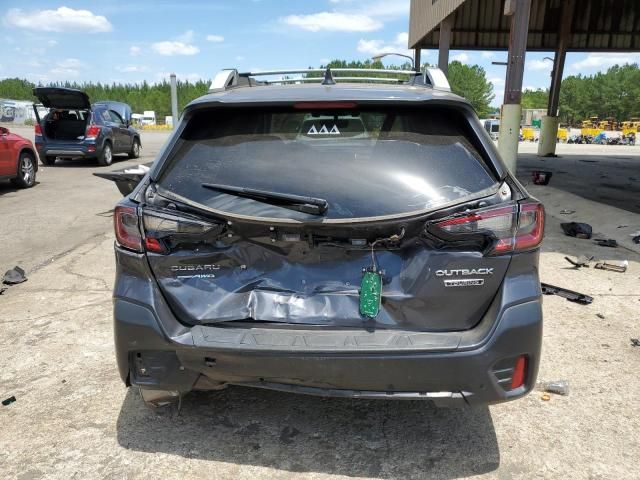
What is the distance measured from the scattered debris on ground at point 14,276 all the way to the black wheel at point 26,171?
21.8ft

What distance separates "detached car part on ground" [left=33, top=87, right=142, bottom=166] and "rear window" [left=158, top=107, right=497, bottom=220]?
1380cm

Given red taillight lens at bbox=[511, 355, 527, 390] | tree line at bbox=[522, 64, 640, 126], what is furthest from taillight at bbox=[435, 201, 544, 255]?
tree line at bbox=[522, 64, 640, 126]

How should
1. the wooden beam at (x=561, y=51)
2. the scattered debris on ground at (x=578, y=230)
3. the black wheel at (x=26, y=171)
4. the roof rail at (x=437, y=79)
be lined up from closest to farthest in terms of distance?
the roof rail at (x=437, y=79) → the scattered debris on ground at (x=578, y=230) → the black wheel at (x=26, y=171) → the wooden beam at (x=561, y=51)

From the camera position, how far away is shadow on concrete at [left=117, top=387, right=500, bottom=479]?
8.39 feet

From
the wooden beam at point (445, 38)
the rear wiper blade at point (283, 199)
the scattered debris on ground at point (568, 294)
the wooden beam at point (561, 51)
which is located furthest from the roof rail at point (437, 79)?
the wooden beam at point (561, 51)

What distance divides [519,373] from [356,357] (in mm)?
771

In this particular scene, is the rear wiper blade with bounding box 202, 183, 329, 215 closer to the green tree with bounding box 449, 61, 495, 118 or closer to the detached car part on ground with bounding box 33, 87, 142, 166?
the detached car part on ground with bounding box 33, 87, 142, 166

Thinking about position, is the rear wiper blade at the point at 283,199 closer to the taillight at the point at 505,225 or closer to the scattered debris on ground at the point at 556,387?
the taillight at the point at 505,225

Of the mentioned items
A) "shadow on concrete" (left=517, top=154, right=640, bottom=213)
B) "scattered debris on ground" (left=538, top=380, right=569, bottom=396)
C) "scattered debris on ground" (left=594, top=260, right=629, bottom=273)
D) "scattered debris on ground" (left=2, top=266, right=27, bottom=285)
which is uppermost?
"shadow on concrete" (left=517, top=154, right=640, bottom=213)

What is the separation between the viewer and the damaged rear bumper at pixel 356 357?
7.27 ft

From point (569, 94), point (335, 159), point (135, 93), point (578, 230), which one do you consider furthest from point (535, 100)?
point (335, 159)

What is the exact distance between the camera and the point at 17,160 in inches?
431

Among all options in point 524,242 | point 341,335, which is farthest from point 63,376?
point 524,242

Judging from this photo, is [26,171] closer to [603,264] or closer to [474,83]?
[603,264]
